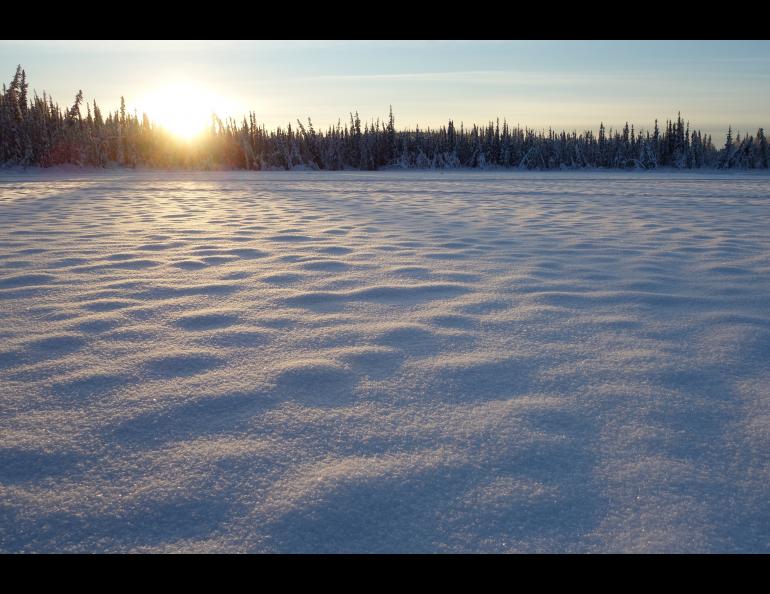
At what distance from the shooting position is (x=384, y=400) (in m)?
1.36

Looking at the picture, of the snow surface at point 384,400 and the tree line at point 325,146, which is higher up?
the tree line at point 325,146

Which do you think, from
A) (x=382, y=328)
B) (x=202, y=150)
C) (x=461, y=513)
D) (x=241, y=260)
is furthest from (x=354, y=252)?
(x=202, y=150)

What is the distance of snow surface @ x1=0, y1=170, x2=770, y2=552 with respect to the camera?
91 centimetres

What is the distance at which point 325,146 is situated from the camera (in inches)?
551

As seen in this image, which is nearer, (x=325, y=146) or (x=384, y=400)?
(x=384, y=400)

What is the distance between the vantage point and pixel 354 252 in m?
3.25

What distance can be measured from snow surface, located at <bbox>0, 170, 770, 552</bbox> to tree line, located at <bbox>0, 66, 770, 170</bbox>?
1095 centimetres

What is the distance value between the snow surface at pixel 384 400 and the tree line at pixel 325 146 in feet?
35.9

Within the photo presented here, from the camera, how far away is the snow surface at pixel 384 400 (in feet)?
2.99

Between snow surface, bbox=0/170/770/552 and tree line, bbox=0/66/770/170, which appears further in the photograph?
tree line, bbox=0/66/770/170

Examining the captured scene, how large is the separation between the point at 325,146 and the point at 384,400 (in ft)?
44.1

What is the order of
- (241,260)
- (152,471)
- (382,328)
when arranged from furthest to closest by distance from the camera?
(241,260), (382,328), (152,471)
